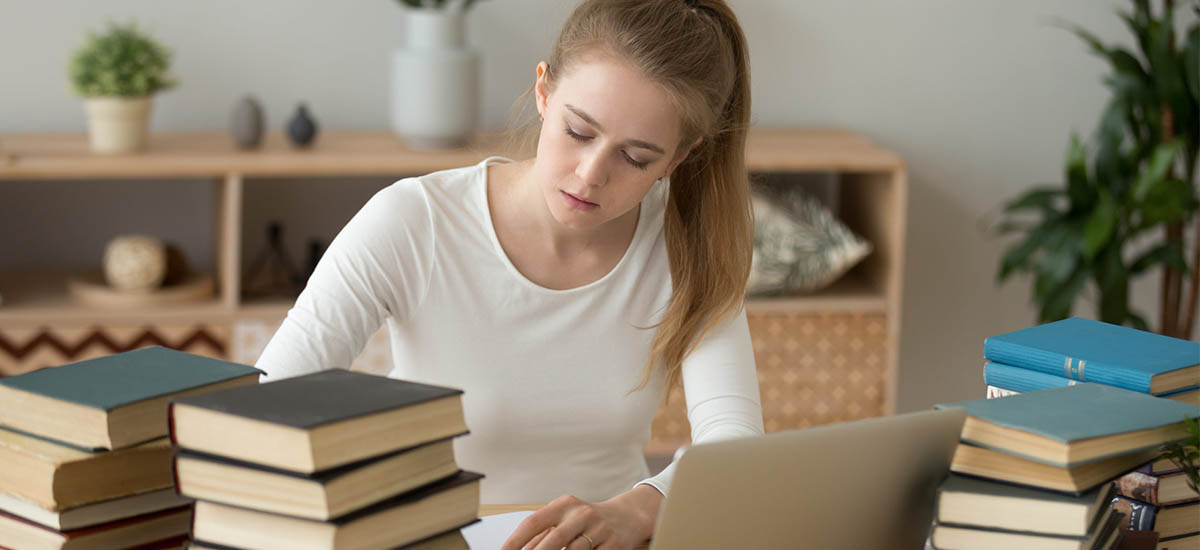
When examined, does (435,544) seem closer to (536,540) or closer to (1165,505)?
(536,540)

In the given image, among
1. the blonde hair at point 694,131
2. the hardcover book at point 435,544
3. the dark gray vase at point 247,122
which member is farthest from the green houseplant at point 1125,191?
the hardcover book at point 435,544

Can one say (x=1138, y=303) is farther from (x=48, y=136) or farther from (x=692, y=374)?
(x=48, y=136)

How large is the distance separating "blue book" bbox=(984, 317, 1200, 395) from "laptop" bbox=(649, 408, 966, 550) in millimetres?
230

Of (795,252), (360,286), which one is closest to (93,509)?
(360,286)

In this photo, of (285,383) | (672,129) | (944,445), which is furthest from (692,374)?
(285,383)

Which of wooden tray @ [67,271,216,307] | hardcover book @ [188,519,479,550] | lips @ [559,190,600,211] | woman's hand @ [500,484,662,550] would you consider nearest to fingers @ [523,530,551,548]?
woman's hand @ [500,484,662,550]

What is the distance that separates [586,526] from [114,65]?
1.91m

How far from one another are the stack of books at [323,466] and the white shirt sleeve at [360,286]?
45 centimetres

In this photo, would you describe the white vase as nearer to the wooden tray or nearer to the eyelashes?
the wooden tray

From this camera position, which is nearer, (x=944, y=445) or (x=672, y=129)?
(x=944, y=445)

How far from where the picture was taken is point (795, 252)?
2734 millimetres

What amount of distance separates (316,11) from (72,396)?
7.04ft

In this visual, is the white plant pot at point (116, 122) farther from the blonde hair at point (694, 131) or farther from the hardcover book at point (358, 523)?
the hardcover book at point (358, 523)

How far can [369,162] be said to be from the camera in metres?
2.60
